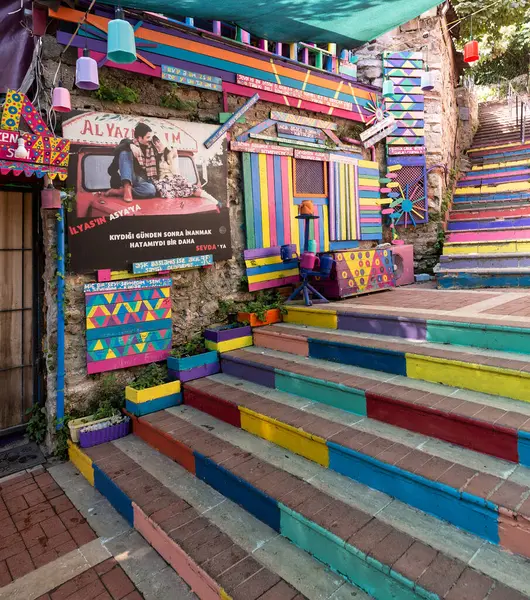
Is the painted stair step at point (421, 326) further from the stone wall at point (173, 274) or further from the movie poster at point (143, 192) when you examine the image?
the movie poster at point (143, 192)

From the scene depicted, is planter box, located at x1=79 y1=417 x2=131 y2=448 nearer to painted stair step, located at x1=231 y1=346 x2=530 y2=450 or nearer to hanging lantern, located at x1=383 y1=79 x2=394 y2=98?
painted stair step, located at x1=231 y1=346 x2=530 y2=450

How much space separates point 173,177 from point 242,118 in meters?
1.28

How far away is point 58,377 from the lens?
391 centimetres

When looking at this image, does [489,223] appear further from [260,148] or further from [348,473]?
[348,473]

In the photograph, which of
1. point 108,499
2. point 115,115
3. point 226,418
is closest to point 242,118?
point 115,115

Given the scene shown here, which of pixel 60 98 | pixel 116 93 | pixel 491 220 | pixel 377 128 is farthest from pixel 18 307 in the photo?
pixel 491 220

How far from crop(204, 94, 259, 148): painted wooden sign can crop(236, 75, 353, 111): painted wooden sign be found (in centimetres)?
19

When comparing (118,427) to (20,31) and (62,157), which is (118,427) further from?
(20,31)

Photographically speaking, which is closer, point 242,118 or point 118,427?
point 118,427

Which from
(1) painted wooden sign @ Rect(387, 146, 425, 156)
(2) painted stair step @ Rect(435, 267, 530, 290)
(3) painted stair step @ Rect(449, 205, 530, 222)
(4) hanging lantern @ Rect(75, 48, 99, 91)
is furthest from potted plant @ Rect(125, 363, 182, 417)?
(3) painted stair step @ Rect(449, 205, 530, 222)

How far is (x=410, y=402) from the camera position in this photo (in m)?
2.89

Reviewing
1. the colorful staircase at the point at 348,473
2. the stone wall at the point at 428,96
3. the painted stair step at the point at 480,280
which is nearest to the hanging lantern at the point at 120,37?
the colorful staircase at the point at 348,473

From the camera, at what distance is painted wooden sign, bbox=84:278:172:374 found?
160 inches

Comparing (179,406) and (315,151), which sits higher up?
(315,151)
